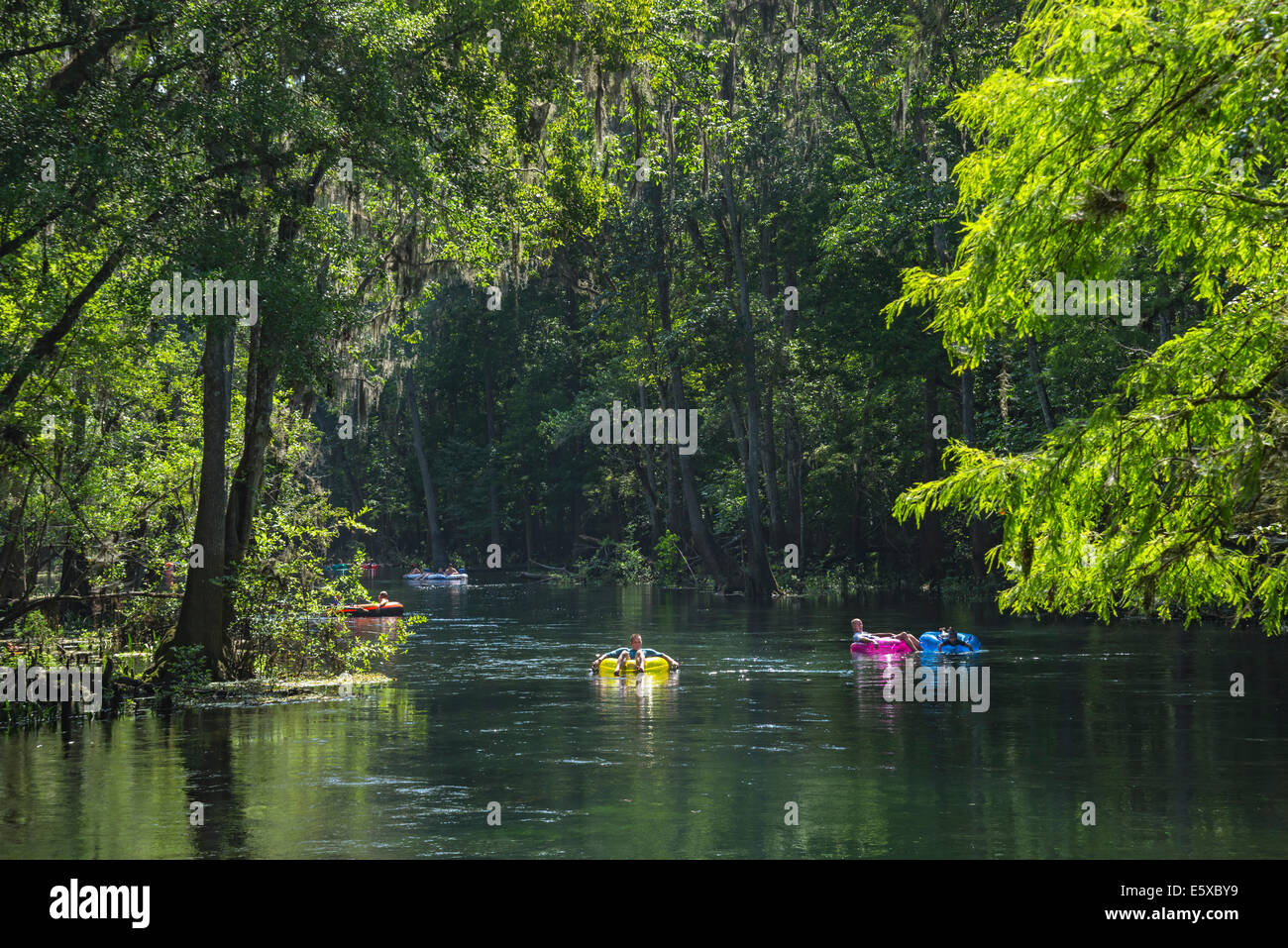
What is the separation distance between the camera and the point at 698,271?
60844 millimetres

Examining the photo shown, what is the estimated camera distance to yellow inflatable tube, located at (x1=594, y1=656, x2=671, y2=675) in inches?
1137

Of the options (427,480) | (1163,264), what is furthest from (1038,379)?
(427,480)

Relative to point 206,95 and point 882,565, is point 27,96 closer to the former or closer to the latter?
point 206,95

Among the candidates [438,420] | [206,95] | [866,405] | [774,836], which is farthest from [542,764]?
[438,420]

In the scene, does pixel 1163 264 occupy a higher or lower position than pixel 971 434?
lower

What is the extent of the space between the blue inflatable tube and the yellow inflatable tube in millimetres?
6592

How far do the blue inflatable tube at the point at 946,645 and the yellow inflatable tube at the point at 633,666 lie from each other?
21.6 ft

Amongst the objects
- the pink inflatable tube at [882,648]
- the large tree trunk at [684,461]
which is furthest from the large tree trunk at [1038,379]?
the large tree trunk at [684,461]

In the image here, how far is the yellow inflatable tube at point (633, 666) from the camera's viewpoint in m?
28.9

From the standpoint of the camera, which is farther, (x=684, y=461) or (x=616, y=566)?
(x=616, y=566)

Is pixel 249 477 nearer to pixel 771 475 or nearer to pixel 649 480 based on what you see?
pixel 771 475

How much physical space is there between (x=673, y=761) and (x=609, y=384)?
4917 cm

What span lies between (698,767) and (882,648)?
14.7 m

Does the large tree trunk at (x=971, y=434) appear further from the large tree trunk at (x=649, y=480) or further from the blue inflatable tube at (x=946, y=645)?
the large tree trunk at (x=649, y=480)
